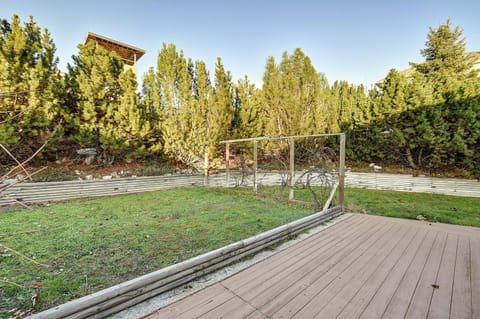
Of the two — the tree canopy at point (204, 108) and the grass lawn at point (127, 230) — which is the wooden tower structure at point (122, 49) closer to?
the tree canopy at point (204, 108)

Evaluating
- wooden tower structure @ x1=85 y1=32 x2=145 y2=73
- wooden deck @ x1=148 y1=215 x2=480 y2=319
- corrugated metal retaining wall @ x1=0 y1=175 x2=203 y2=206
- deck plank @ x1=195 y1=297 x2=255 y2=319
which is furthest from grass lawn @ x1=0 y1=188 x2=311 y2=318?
wooden tower structure @ x1=85 y1=32 x2=145 y2=73

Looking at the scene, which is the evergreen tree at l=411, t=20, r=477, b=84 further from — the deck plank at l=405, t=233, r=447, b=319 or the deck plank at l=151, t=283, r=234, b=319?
the deck plank at l=151, t=283, r=234, b=319

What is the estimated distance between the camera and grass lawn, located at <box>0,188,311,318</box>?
2191 mm

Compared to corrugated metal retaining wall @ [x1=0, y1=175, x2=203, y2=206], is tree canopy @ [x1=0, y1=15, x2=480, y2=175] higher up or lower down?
higher up

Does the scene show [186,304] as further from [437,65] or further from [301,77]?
[437,65]

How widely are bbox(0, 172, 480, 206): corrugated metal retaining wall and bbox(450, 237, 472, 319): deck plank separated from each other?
529 centimetres

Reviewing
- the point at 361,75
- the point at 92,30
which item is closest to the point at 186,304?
the point at 92,30

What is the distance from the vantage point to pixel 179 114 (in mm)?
7691

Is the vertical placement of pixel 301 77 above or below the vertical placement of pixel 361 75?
below

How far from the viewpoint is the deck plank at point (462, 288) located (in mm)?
1901

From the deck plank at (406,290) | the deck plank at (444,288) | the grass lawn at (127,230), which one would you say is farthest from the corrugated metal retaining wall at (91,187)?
the deck plank at (444,288)

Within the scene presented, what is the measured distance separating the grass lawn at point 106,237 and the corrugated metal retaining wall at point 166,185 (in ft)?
2.28

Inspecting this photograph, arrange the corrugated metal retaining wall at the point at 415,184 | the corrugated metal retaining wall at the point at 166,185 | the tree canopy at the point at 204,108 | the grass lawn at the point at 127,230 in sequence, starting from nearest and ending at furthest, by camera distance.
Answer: the grass lawn at the point at 127,230 → the corrugated metal retaining wall at the point at 166,185 → the tree canopy at the point at 204,108 → the corrugated metal retaining wall at the point at 415,184

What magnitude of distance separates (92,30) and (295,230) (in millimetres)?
11085
